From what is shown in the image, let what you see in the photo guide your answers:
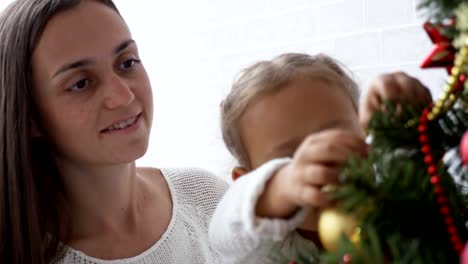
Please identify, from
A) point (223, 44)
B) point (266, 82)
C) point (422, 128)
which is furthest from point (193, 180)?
point (422, 128)

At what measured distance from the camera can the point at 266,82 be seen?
0.71 m

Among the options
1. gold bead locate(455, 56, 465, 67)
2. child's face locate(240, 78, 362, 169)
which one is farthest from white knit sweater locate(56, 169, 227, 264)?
gold bead locate(455, 56, 465, 67)

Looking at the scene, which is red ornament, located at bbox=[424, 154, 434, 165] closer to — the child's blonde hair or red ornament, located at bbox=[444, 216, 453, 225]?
red ornament, located at bbox=[444, 216, 453, 225]

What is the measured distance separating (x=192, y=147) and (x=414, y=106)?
1544mm

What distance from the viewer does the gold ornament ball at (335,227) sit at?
357 millimetres

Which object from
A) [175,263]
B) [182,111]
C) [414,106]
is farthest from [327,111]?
[182,111]

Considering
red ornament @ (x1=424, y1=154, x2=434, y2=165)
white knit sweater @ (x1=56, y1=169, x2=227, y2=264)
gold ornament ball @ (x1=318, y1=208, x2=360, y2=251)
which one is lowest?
white knit sweater @ (x1=56, y1=169, x2=227, y2=264)

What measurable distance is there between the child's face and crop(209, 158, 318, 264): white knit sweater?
0.10m

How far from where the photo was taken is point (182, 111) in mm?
1932

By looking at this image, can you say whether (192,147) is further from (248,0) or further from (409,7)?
(409,7)

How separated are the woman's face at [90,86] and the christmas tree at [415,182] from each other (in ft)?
1.96

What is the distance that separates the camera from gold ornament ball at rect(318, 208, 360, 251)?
36 centimetres

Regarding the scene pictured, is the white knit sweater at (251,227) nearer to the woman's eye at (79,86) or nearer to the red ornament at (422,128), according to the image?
the red ornament at (422,128)

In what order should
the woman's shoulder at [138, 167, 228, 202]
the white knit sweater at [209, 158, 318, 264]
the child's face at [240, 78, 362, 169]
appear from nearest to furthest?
the white knit sweater at [209, 158, 318, 264]
the child's face at [240, 78, 362, 169]
the woman's shoulder at [138, 167, 228, 202]
